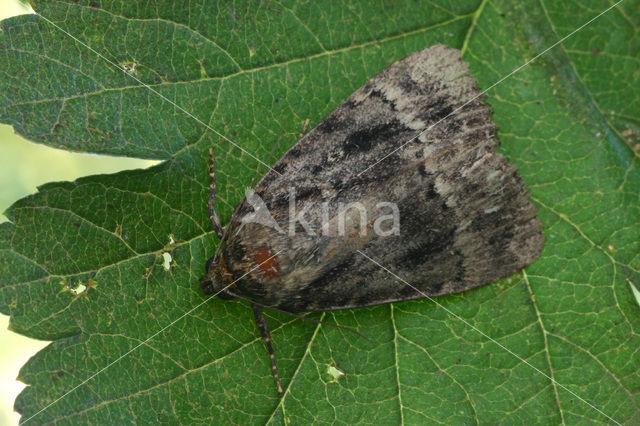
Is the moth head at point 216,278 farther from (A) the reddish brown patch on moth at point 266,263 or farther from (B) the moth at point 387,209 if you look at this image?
(A) the reddish brown patch on moth at point 266,263

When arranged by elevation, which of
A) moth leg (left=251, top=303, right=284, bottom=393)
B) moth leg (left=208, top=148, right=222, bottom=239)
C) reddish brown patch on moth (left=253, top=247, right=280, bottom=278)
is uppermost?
moth leg (left=208, top=148, right=222, bottom=239)

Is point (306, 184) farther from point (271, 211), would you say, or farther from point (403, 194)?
point (403, 194)

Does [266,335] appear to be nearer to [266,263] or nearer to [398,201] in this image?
[266,263]

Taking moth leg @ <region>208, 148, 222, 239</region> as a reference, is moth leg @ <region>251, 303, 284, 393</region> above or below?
below

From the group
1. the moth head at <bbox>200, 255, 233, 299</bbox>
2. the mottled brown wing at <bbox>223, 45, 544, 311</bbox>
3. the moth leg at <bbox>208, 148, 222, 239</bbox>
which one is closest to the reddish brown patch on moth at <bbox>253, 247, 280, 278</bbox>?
the mottled brown wing at <bbox>223, 45, 544, 311</bbox>

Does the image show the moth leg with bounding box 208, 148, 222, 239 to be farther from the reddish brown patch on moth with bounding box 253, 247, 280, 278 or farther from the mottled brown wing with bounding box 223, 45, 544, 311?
the reddish brown patch on moth with bounding box 253, 247, 280, 278

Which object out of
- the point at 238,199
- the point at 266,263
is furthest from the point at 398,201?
the point at 238,199

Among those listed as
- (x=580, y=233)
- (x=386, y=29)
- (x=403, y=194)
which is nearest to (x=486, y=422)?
(x=580, y=233)
